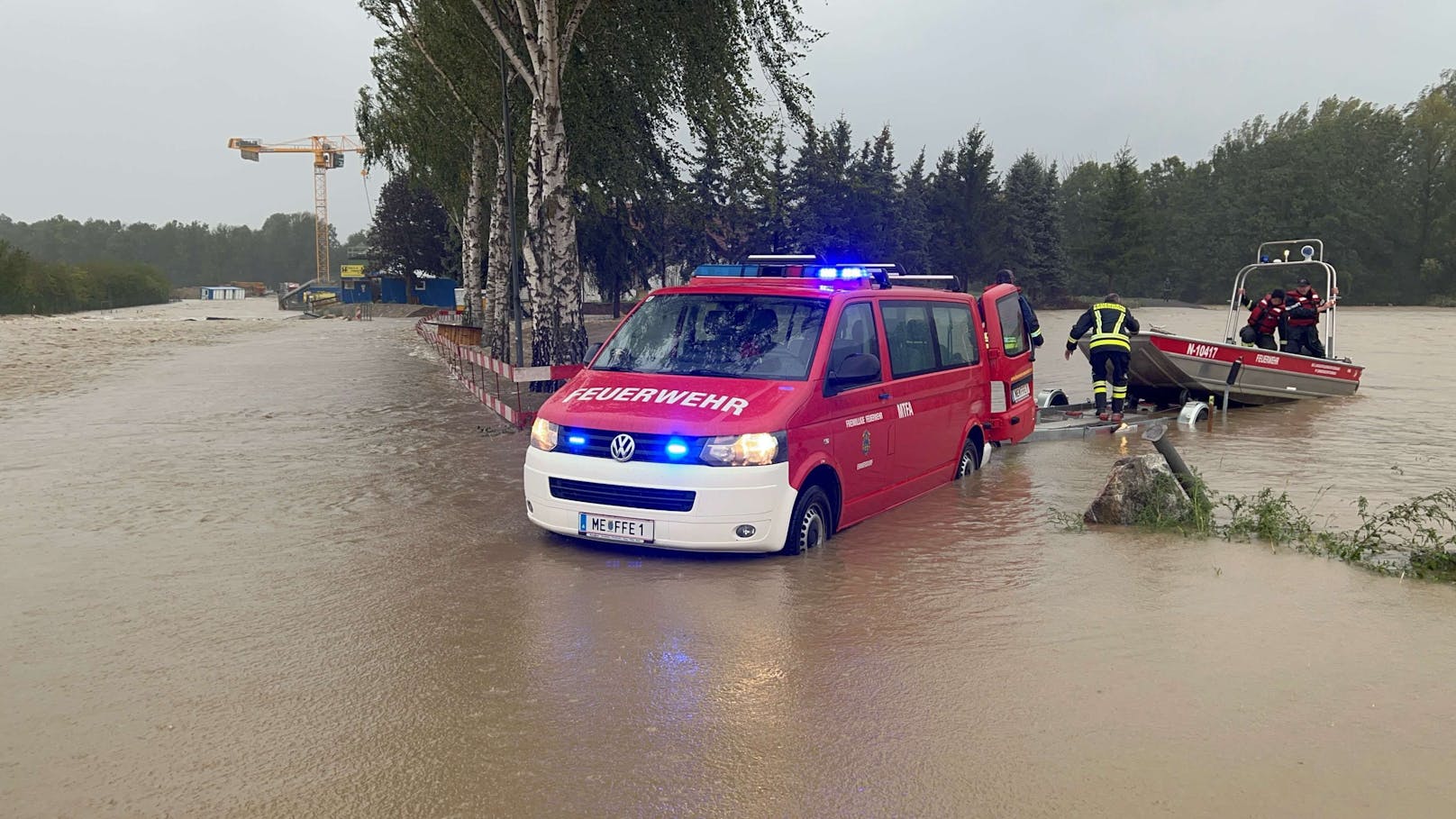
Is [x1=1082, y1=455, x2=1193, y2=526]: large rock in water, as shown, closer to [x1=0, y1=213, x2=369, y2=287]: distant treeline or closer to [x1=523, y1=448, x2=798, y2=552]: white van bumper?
[x1=523, y1=448, x2=798, y2=552]: white van bumper

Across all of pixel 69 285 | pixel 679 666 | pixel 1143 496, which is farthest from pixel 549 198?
pixel 69 285

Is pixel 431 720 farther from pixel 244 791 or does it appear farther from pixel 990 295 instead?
pixel 990 295

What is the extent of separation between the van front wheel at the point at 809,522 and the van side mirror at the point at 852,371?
712mm

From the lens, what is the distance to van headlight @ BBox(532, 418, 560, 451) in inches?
284

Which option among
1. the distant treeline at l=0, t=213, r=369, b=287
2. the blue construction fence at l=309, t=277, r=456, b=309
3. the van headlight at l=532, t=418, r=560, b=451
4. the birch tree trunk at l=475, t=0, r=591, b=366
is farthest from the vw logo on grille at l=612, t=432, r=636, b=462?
the distant treeline at l=0, t=213, r=369, b=287

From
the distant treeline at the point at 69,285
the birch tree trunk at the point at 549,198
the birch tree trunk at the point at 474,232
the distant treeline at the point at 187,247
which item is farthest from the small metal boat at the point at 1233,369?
the distant treeline at the point at 187,247

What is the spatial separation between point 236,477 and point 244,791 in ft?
24.3

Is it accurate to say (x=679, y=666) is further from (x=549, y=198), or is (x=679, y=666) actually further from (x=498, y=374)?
(x=549, y=198)

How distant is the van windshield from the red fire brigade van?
0.04 feet

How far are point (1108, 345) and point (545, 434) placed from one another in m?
9.63

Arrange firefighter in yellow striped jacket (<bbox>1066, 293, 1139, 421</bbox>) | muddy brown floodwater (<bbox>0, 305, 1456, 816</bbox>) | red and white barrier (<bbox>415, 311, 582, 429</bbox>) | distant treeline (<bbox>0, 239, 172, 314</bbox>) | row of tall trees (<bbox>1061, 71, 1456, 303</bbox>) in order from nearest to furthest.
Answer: muddy brown floodwater (<bbox>0, 305, 1456, 816</bbox>) < red and white barrier (<bbox>415, 311, 582, 429</bbox>) < firefighter in yellow striped jacket (<bbox>1066, 293, 1139, 421</bbox>) < distant treeline (<bbox>0, 239, 172, 314</bbox>) < row of tall trees (<bbox>1061, 71, 1456, 303</bbox>)

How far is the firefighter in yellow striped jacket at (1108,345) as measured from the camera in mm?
14406

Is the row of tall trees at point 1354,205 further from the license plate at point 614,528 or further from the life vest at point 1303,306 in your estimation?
the license plate at point 614,528

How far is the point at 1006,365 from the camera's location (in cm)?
1079
